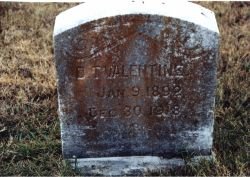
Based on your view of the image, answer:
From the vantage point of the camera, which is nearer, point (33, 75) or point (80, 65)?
point (80, 65)

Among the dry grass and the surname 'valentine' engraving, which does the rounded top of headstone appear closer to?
the surname 'valentine' engraving

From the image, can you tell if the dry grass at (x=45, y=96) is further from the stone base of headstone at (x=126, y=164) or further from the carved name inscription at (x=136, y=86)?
the carved name inscription at (x=136, y=86)

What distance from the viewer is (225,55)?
6480mm

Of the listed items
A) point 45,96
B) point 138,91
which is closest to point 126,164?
point 138,91

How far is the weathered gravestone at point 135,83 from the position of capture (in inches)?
158

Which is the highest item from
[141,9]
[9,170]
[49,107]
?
[141,9]

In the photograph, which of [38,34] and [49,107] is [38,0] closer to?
[38,34]

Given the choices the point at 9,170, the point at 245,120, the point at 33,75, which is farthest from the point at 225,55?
the point at 9,170

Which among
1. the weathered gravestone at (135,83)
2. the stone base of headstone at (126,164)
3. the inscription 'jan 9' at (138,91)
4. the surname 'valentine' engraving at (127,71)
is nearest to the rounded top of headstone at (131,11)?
the weathered gravestone at (135,83)

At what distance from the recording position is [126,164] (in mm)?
4492

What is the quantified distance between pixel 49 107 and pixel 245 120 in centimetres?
185

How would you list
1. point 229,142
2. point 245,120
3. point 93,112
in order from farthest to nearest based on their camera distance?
point 245,120
point 229,142
point 93,112

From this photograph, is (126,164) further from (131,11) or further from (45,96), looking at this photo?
(45,96)

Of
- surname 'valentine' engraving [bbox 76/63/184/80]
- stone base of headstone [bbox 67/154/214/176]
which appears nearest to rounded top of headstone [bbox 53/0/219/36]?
surname 'valentine' engraving [bbox 76/63/184/80]
